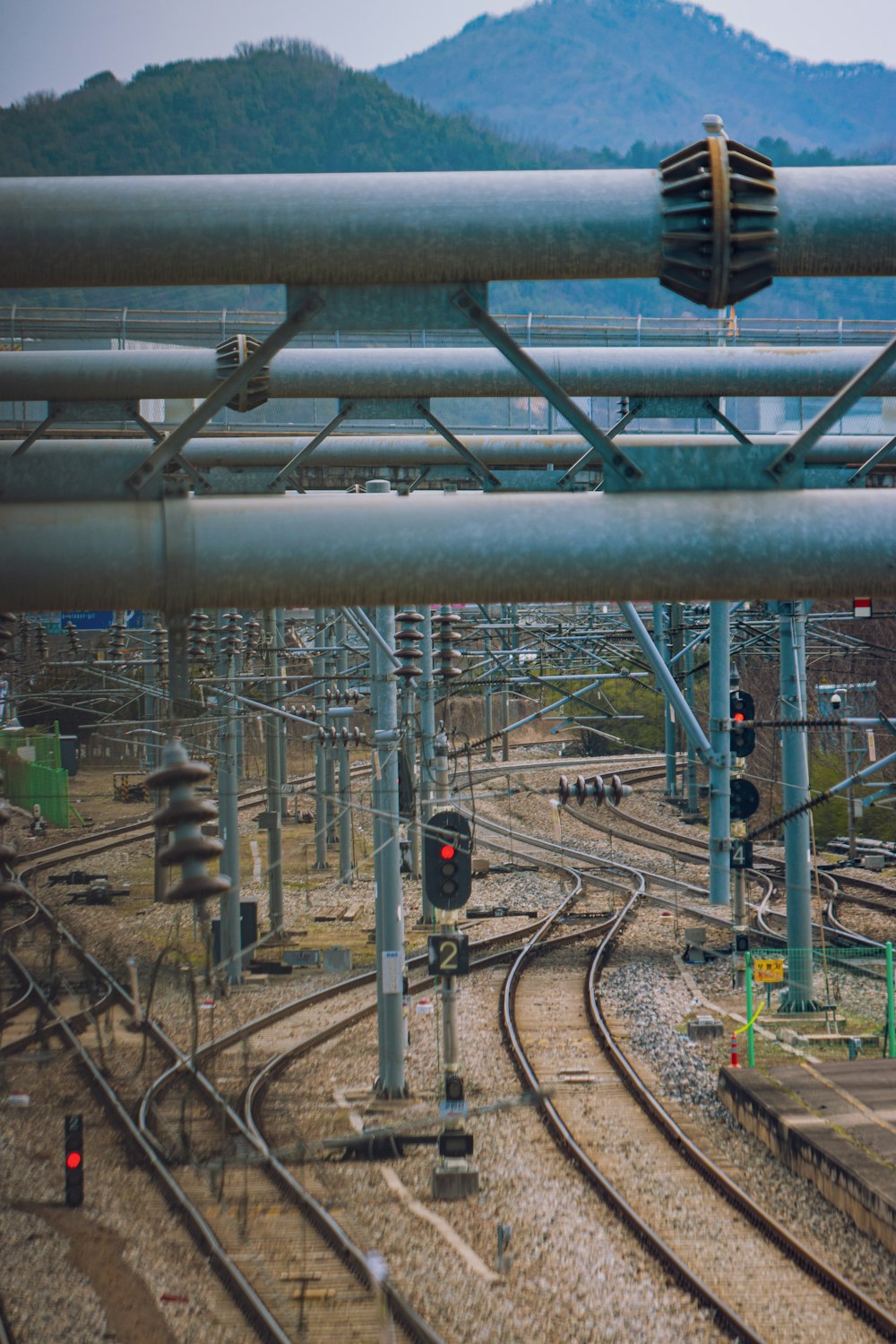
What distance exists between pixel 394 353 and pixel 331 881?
56.8ft

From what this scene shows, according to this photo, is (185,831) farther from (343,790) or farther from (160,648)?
(160,648)

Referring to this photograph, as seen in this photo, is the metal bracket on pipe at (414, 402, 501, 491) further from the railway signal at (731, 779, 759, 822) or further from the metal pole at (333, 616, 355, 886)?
the metal pole at (333, 616, 355, 886)

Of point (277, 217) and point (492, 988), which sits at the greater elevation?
point (277, 217)

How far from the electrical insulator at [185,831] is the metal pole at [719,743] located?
12.2m

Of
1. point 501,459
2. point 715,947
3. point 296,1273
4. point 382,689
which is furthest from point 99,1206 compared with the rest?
point 715,947

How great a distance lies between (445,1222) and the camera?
28.4ft

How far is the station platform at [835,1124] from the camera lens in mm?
8484

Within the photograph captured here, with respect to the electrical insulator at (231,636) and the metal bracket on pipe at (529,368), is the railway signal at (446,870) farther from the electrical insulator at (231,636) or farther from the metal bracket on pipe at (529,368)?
the metal bracket on pipe at (529,368)

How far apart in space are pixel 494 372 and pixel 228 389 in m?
3.16

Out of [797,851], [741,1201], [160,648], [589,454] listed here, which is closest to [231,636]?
[160,648]

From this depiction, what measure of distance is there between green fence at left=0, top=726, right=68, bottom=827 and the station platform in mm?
16697

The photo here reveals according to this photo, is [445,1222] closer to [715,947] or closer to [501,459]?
[501,459]

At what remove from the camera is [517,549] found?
3.43 metres

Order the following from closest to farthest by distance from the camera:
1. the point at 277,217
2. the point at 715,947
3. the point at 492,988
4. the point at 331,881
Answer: the point at 277,217 < the point at 492,988 < the point at 715,947 < the point at 331,881
